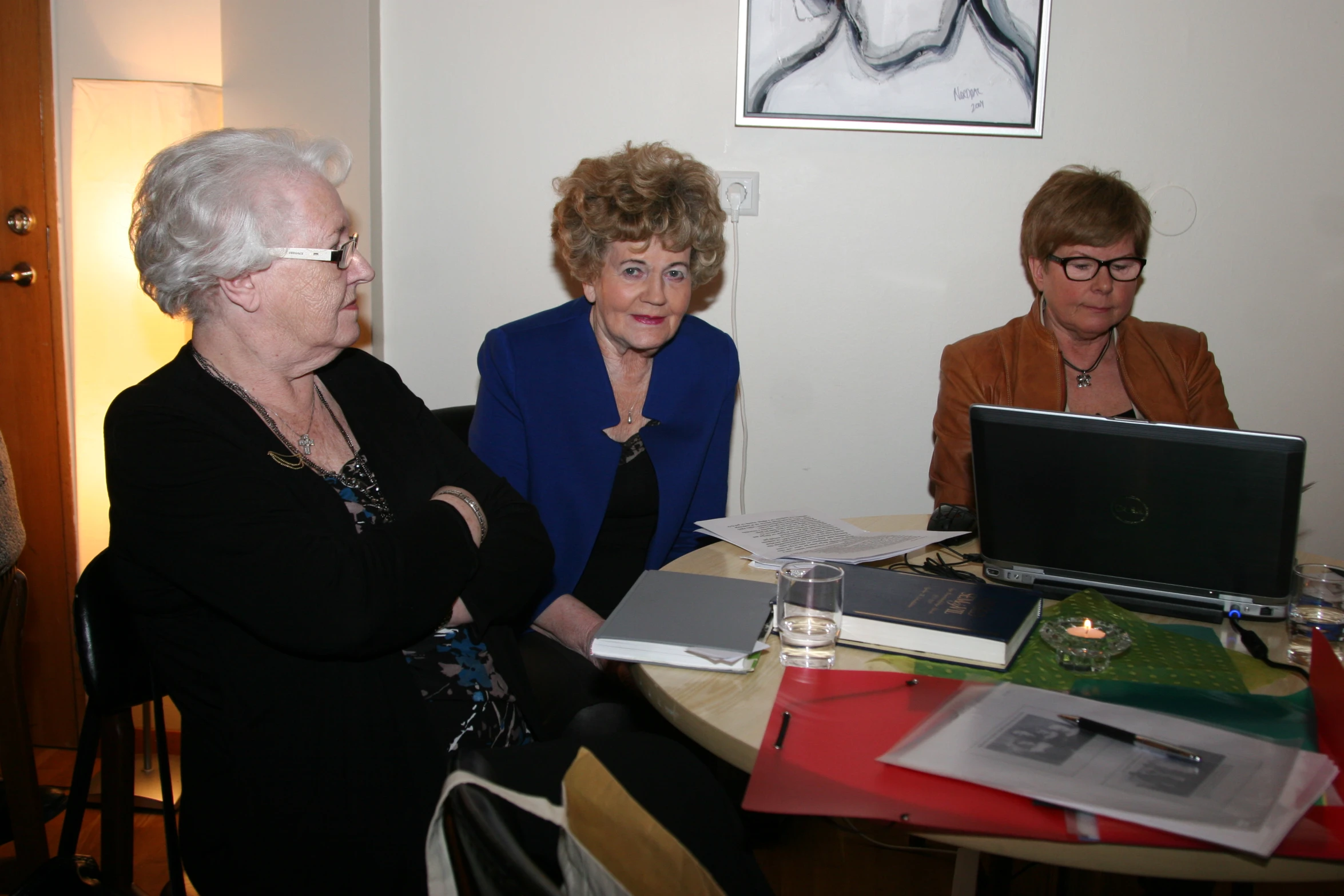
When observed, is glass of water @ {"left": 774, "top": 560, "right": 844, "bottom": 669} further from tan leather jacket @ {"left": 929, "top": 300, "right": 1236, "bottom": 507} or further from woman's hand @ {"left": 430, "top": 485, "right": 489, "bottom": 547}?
tan leather jacket @ {"left": 929, "top": 300, "right": 1236, "bottom": 507}

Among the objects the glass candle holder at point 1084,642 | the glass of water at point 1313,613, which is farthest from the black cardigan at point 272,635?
the glass of water at point 1313,613

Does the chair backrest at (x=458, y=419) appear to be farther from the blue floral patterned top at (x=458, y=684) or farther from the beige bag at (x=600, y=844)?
the beige bag at (x=600, y=844)

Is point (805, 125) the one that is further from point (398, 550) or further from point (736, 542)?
point (398, 550)

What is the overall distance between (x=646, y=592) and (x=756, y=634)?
0.22 meters

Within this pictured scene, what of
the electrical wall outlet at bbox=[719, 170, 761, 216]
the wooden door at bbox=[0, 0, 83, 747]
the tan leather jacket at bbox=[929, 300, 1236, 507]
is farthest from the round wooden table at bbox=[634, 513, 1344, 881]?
the wooden door at bbox=[0, 0, 83, 747]

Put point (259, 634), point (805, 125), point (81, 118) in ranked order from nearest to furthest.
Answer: point (259, 634) < point (81, 118) < point (805, 125)

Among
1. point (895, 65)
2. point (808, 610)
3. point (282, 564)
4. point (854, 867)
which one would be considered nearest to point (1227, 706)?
point (808, 610)

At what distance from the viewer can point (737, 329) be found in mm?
2787

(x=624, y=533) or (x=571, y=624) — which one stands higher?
(x=624, y=533)

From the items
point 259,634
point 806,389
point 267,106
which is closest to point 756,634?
point 259,634

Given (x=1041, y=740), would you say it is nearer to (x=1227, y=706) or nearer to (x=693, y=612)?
(x=1227, y=706)

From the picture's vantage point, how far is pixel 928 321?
2.76 metres

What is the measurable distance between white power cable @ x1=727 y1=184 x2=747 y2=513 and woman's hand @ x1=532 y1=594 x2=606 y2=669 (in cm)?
98

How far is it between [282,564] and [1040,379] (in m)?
1.87
